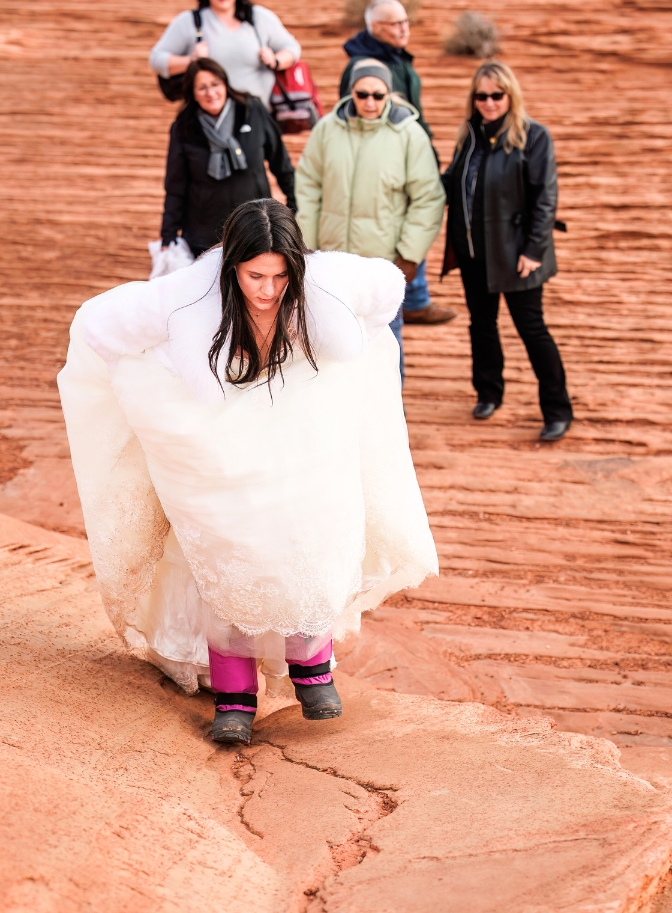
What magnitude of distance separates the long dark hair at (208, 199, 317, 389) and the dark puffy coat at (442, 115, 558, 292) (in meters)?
2.86

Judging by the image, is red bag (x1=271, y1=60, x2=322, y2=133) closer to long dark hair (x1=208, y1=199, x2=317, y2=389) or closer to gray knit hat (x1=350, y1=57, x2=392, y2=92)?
gray knit hat (x1=350, y1=57, x2=392, y2=92)

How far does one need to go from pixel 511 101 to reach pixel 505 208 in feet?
1.79

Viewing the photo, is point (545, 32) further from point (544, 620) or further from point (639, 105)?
point (544, 620)

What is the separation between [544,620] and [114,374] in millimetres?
2357

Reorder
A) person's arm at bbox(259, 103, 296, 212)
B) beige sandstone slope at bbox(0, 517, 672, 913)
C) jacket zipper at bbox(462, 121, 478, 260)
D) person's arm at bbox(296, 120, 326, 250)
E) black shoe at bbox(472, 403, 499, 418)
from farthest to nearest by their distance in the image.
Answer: black shoe at bbox(472, 403, 499, 418)
person's arm at bbox(259, 103, 296, 212)
person's arm at bbox(296, 120, 326, 250)
jacket zipper at bbox(462, 121, 478, 260)
beige sandstone slope at bbox(0, 517, 672, 913)

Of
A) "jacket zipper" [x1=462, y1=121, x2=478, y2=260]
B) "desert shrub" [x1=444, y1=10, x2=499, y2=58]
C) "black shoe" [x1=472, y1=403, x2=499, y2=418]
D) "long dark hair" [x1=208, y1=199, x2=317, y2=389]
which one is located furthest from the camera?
"desert shrub" [x1=444, y1=10, x2=499, y2=58]

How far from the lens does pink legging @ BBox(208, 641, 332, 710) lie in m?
3.20

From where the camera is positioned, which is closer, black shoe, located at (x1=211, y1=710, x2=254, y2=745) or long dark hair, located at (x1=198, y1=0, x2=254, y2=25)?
black shoe, located at (x1=211, y1=710, x2=254, y2=745)

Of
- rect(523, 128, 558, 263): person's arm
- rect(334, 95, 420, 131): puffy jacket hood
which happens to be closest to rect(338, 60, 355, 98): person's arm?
rect(334, 95, 420, 131): puffy jacket hood

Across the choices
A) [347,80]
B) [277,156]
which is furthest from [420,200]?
[347,80]

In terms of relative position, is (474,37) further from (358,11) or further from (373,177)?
(373,177)

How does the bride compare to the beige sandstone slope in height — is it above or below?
above

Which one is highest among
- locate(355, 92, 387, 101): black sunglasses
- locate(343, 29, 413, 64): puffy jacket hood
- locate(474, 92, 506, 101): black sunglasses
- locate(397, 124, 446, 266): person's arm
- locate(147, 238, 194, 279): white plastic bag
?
locate(343, 29, 413, 64): puffy jacket hood

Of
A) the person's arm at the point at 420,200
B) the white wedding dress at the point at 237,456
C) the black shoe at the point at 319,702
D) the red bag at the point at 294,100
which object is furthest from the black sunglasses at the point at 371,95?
the black shoe at the point at 319,702
